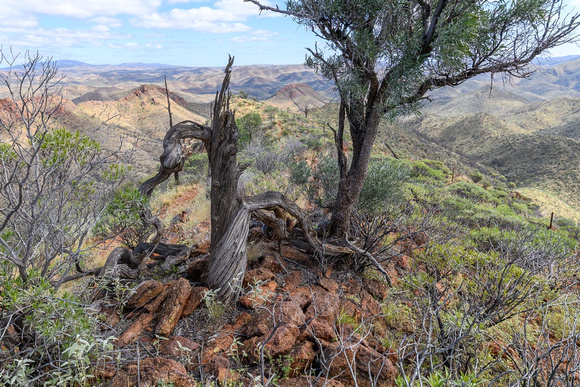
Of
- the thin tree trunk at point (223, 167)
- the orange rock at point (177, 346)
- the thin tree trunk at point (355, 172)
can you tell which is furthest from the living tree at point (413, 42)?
the orange rock at point (177, 346)

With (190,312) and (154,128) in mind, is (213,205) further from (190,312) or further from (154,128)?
(154,128)

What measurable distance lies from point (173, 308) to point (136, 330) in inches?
14.2

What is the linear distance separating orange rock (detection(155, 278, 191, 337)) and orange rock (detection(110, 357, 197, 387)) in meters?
0.52

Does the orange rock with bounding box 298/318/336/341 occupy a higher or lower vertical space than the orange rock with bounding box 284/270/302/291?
higher

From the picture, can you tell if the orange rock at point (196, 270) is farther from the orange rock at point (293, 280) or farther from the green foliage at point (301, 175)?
the green foliage at point (301, 175)

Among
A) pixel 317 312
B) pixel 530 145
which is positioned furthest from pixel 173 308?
pixel 530 145

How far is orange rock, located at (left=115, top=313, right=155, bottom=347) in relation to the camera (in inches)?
109

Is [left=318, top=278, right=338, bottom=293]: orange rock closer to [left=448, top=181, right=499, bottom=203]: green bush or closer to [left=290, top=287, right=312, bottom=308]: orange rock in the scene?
[left=290, top=287, right=312, bottom=308]: orange rock

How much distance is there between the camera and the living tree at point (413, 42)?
3.28 m

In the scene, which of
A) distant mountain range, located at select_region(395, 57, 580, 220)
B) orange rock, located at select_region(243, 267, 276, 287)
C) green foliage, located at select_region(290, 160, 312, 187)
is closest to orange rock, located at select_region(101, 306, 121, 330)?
orange rock, located at select_region(243, 267, 276, 287)

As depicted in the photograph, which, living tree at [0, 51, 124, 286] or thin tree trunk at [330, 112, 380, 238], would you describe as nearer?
living tree at [0, 51, 124, 286]

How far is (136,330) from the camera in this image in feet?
9.59

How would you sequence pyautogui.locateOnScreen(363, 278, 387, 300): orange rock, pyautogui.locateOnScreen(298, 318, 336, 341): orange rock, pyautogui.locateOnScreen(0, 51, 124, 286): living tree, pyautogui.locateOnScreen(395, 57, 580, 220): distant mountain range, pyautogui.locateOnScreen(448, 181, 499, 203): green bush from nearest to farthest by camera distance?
pyautogui.locateOnScreen(0, 51, 124, 286): living tree
pyautogui.locateOnScreen(298, 318, 336, 341): orange rock
pyautogui.locateOnScreen(363, 278, 387, 300): orange rock
pyautogui.locateOnScreen(448, 181, 499, 203): green bush
pyautogui.locateOnScreen(395, 57, 580, 220): distant mountain range

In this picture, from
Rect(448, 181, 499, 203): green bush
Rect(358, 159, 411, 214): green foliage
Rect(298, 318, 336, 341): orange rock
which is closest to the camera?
Rect(298, 318, 336, 341): orange rock
